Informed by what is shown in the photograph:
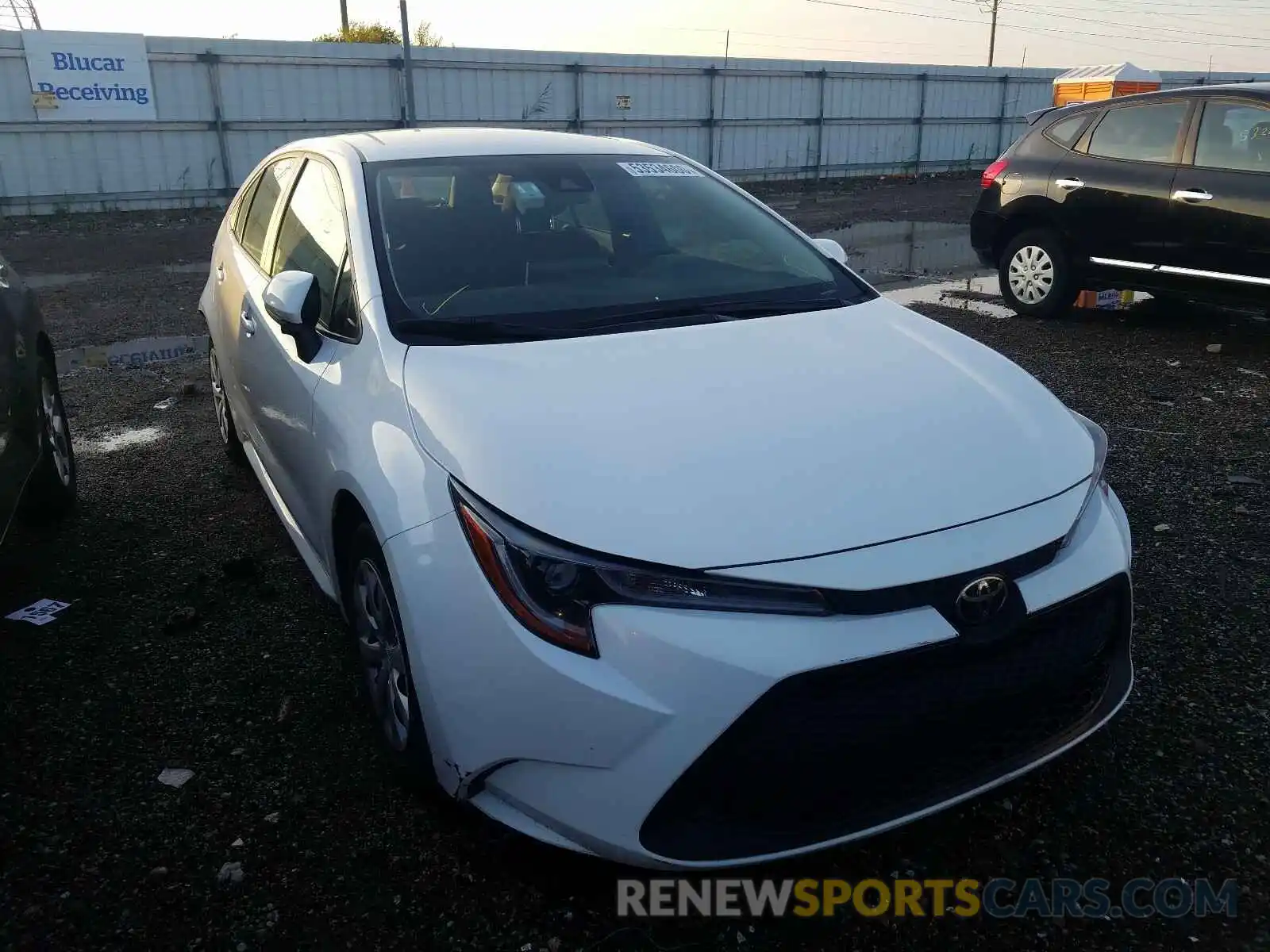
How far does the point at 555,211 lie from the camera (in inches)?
131

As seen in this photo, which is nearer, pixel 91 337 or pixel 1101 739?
pixel 1101 739

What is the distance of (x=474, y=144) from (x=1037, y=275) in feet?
19.0

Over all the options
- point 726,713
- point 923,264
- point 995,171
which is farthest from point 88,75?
point 726,713

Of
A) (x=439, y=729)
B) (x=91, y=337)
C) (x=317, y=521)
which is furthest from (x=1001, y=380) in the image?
(x=91, y=337)

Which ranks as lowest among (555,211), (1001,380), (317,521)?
(317,521)

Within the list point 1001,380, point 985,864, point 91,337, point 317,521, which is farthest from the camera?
point 91,337

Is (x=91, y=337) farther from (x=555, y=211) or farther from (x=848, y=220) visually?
(x=848, y=220)

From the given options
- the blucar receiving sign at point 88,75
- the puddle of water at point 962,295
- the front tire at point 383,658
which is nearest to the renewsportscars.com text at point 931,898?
the front tire at point 383,658

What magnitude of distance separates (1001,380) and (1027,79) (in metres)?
27.8

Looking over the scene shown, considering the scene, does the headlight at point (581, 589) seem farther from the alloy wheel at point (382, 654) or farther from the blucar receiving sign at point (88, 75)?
the blucar receiving sign at point (88, 75)

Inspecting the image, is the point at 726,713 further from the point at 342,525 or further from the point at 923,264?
the point at 923,264

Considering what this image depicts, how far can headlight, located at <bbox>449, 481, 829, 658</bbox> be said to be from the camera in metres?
1.88

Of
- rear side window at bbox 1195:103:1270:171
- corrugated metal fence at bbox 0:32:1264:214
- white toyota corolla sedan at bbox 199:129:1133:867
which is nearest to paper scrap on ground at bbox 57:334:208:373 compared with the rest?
white toyota corolla sedan at bbox 199:129:1133:867

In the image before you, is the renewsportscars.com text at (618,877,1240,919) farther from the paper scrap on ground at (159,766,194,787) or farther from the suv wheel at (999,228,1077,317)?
the suv wheel at (999,228,1077,317)
